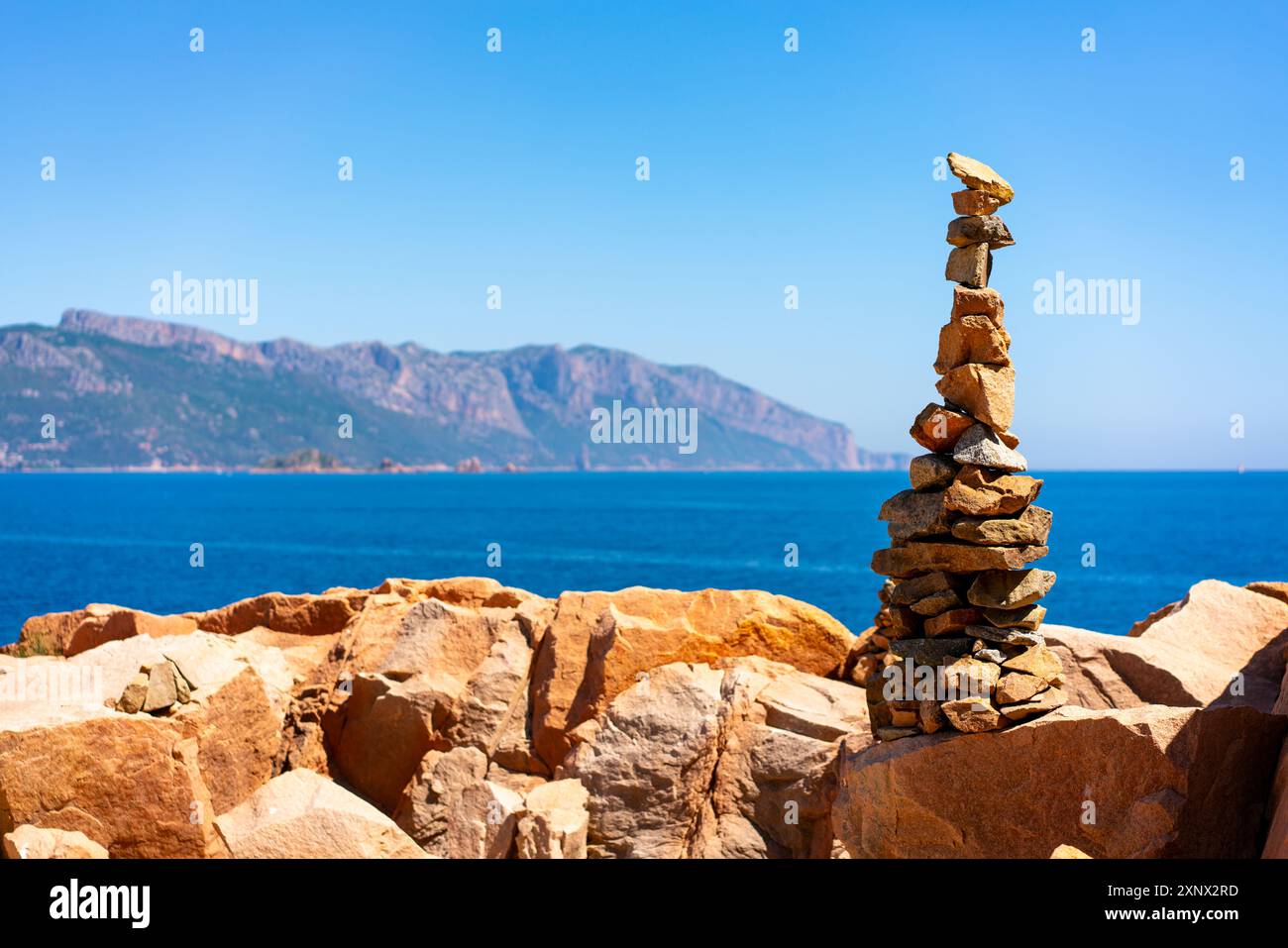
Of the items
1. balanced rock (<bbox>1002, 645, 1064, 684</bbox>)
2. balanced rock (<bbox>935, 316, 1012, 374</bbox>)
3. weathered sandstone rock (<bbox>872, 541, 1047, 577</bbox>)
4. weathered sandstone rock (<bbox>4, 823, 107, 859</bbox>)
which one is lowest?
weathered sandstone rock (<bbox>4, 823, 107, 859</bbox>)

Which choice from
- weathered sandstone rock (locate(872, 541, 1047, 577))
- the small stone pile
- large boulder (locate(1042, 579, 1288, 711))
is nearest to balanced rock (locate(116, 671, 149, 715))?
the small stone pile

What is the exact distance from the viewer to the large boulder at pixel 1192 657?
1451 cm

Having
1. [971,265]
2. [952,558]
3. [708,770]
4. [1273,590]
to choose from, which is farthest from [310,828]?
[1273,590]

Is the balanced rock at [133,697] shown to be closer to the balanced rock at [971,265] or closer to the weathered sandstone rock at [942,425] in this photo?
the weathered sandstone rock at [942,425]

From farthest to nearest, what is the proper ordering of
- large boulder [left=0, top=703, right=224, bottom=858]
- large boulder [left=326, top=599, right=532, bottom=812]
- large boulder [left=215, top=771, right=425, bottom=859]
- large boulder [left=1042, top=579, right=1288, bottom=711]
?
1. large boulder [left=326, top=599, right=532, bottom=812]
2. large boulder [left=1042, top=579, right=1288, bottom=711]
3. large boulder [left=215, top=771, right=425, bottom=859]
4. large boulder [left=0, top=703, right=224, bottom=858]

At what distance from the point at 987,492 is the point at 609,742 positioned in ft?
18.6

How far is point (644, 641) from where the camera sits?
1617 centimetres

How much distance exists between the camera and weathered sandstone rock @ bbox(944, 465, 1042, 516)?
12.1 metres

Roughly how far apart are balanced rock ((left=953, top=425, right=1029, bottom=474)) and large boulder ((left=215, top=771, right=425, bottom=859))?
7.29 m

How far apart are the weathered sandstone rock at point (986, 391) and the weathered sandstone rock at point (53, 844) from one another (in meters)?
9.77

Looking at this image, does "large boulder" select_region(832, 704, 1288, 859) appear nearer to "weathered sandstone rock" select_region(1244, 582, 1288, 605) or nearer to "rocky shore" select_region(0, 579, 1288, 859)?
"rocky shore" select_region(0, 579, 1288, 859)

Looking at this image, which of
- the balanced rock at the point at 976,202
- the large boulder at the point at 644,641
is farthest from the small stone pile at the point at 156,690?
the balanced rock at the point at 976,202
